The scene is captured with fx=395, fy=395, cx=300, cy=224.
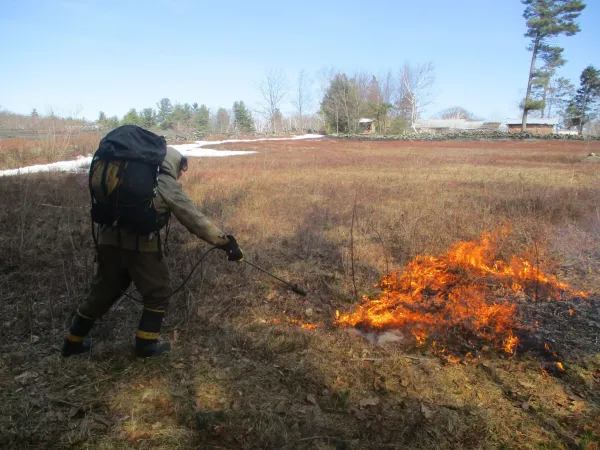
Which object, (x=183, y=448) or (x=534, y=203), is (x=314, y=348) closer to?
(x=183, y=448)

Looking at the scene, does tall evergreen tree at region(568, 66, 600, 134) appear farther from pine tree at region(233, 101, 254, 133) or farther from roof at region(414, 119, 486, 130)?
pine tree at region(233, 101, 254, 133)

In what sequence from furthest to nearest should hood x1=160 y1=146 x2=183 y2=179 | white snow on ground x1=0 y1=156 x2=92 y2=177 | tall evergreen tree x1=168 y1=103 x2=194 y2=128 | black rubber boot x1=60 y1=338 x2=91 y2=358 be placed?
tall evergreen tree x1=168 y1=103 x2=194 y2=128 → white snow on ground x1=0 y1=156 x2=92 y2=177 → black rubber boot x1=60 y1=338 x2=91 y2=358 → hood x1=160 y1=146 x2=183 y2=179

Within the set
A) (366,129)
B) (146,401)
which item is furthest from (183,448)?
(366,129)

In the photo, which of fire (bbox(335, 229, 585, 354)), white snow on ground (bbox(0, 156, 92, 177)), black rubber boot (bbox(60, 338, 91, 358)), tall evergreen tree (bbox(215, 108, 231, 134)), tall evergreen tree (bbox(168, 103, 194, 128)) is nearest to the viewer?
black rubber boot (bbox(60, 338, 91, 358))

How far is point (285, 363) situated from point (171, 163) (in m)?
1.74

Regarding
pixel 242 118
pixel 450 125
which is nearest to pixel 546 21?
pixel 450 125

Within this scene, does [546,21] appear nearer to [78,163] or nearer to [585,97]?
[585,97]

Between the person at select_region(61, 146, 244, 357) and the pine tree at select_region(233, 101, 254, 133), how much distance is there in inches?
2783

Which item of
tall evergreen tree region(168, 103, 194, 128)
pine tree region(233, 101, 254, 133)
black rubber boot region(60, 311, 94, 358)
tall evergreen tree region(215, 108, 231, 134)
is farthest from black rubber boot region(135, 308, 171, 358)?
tall evergreen tree region(215, 108, 231, 134)

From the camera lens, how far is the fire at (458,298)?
361cm

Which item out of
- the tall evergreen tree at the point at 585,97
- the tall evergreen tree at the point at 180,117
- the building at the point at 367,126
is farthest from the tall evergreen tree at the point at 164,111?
the tall evergreen tree at the point at 585,97

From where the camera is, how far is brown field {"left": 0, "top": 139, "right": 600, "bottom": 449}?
237 cm

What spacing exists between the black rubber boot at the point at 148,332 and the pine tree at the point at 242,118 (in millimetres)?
70743

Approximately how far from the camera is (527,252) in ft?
18.0
